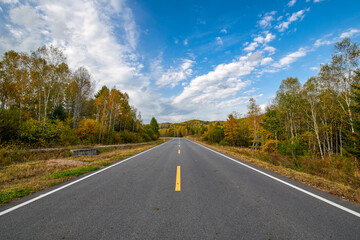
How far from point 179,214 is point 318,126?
2284 cm

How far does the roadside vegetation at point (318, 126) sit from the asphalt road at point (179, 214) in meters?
1.74

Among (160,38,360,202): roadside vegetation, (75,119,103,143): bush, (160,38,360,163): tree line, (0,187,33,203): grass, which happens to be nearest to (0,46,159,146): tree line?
(75,119,103,143): bush

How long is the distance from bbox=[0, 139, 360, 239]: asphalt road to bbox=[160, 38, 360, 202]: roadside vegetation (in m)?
1.74

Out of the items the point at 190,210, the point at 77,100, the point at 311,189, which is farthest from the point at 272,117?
the point at 77,100

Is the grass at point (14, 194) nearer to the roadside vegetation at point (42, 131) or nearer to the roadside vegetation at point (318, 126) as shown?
the roadside vegetation at point (42, 131)

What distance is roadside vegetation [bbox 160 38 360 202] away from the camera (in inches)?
328

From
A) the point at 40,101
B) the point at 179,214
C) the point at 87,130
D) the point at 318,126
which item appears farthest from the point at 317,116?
the point at 40,101

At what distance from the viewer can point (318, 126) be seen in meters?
17.3

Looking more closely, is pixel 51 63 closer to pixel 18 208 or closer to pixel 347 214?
pixel 18 208

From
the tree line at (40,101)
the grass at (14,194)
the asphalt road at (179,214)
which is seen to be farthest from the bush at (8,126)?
the asphalt road at (179,214)

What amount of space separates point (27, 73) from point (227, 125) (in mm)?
32854

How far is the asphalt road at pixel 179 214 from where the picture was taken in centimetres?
204

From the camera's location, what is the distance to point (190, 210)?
8.89ft

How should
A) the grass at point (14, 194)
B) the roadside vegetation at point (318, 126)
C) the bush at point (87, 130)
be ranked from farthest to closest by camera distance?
the bush at point (87, 130), the roadside vegetation at point (318, 126), the grass at point (14, 194)
